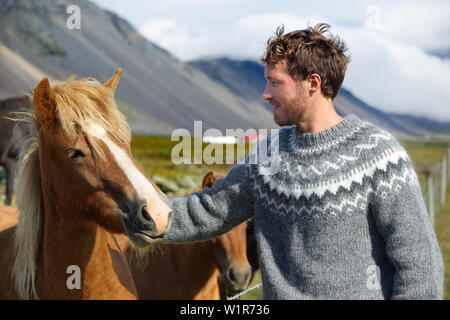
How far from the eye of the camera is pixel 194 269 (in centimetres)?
449

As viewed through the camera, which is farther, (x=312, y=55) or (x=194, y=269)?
(x=194, y=269)

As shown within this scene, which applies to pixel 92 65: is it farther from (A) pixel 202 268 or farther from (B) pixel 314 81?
(B) pixel 314 81

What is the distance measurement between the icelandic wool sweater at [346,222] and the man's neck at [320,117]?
0.05 metres

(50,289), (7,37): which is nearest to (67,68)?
(7,37)

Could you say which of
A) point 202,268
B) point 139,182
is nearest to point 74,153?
point 139,182

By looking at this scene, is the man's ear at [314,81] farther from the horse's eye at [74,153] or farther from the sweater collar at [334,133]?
the horse's eye at [74,153]

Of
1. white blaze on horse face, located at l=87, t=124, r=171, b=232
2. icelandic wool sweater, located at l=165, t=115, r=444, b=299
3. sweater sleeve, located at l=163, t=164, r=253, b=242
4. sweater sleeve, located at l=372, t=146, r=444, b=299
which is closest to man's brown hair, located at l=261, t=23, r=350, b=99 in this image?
icelandic wool sweater, located at l=165, t=115, r=444, b=299

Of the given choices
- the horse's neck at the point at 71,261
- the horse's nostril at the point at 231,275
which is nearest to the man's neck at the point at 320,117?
the horse's neck at the point at 71,261

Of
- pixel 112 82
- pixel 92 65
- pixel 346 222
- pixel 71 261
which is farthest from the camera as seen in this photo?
pixel 92 65

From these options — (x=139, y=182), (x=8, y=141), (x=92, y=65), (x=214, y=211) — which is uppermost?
(x=92, y=65)

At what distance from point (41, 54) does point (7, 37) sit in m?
16.3

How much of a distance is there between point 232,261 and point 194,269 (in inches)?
15.6

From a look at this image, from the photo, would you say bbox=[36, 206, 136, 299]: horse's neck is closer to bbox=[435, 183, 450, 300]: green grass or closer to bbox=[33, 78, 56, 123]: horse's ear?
bbox=[33, 78, 56, 123]: horse's ear

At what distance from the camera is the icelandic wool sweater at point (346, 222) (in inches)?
84.4
